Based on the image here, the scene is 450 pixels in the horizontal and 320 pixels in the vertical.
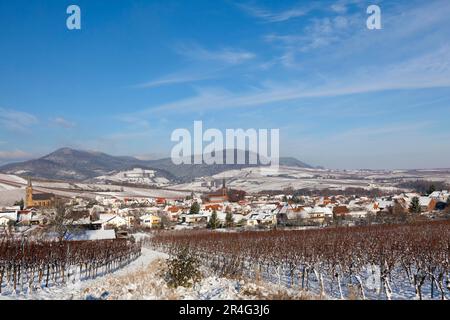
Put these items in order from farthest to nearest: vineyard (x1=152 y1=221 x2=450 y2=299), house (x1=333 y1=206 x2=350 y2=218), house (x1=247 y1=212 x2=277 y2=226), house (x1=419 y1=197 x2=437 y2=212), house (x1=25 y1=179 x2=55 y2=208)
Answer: house (x1=25 y1=179 x2=55 y2=208)
house (x1=419 y1=197 x2=437 y2=212)
house (x1=333 y1=206 x2=350 y2=218)
house (x1=247 y1=212 x2=277 y2=226)
vineyard (x1=152 y1=221 x2=450 y2=299)

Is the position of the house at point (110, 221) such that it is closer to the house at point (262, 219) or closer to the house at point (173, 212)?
the house at point (173, 212)

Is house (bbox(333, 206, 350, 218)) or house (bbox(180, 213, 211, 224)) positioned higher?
house (bbox(333, 206, 350, 218))

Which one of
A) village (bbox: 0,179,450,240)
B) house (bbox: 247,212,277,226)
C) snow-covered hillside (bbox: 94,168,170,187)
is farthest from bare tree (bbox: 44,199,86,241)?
snow-covered hillside (bbox: 94,168,170,187)

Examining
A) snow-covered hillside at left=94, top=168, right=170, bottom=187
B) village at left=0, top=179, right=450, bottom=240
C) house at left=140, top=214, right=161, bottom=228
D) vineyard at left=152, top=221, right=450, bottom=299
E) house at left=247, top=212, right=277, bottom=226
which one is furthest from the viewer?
snow-covered hillside at left=94, top=168, right=170, bottom=187

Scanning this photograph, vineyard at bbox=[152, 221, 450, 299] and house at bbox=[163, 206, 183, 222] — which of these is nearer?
vineyard at bbox=[152, 221, 450, 299]

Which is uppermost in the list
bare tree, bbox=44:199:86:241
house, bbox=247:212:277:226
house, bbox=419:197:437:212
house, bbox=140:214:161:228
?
bare tree, bbox=44:199:86:241

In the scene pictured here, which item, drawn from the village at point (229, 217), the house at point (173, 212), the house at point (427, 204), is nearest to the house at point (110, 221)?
the village at point (229, 217)

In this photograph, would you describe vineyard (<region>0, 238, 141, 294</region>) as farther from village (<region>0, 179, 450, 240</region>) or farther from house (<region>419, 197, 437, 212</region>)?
house (<region>419, 197, 437, 212</region>)
